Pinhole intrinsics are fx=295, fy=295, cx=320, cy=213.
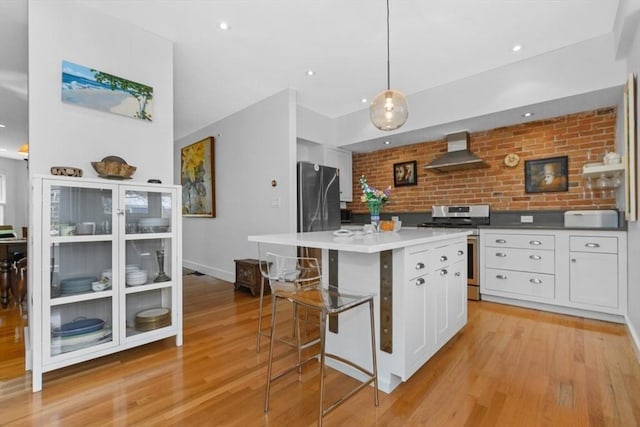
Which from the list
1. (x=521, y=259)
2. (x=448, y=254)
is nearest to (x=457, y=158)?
(x=521, y=259)

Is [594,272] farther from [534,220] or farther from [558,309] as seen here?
[534,220]

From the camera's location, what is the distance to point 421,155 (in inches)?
184

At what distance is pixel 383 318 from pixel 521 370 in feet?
3.50

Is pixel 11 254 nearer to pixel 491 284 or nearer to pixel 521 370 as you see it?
pixel 521 370

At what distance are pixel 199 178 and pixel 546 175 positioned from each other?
521 cm

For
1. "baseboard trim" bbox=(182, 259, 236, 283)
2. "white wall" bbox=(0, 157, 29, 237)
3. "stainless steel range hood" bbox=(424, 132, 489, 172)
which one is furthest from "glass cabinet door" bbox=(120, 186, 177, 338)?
"white wall" bbox=(0, 157, 29, 237)

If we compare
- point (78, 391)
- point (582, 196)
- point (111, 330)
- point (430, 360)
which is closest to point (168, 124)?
point (111, 330)

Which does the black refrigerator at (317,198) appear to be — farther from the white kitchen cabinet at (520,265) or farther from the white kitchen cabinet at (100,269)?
the white kitchen cabinet at (520,265)

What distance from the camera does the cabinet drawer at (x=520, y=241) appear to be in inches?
124

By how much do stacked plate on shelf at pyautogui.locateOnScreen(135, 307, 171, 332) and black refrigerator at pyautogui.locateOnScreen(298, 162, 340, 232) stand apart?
1909 mm

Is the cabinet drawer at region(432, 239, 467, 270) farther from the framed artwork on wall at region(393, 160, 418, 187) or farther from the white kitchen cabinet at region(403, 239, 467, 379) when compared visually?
the framed artwork on wall at region(393, 160, 418, 187)

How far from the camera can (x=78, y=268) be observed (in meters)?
2.09

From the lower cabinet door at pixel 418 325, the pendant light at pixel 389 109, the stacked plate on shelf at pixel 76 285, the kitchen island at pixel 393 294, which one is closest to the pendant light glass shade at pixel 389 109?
the pendant light at pixel 389 109

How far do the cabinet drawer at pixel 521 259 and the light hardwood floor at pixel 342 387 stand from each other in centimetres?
73
